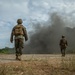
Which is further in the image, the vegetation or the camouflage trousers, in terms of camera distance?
the camouflage trousers

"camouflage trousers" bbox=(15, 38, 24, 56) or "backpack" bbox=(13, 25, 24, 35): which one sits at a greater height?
"backpack" bbox=(13, 25, 24, 35)

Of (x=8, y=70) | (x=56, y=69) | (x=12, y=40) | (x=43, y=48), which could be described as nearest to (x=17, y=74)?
(x=8, y=70)

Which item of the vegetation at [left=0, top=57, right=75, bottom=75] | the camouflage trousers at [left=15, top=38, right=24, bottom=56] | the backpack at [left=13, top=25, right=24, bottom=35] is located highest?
the backpack at [left=13, top=25, right=24, bottom=35]

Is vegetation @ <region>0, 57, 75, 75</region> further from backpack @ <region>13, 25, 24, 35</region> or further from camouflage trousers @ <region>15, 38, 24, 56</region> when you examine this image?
backpack @ <region>13, 25, 24, 35</region>

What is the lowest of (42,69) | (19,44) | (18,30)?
(42,69)

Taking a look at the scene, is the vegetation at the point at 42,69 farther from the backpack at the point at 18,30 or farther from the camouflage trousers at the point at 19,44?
the backpack at the point at 18,30

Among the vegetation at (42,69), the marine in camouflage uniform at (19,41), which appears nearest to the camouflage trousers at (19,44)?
the marine in camouflage uniform at (19,41)

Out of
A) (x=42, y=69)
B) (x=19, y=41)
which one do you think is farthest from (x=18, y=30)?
(x=42, y=69)

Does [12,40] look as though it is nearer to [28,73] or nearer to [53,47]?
[28,73]

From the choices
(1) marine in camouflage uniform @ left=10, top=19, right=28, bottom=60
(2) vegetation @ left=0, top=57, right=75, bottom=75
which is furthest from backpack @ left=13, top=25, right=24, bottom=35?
(2) vegetation @ left=0, top=57, right=75, bottom=75

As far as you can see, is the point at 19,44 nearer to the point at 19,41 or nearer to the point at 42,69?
the point at 19,41

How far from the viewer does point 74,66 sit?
13.1 metres

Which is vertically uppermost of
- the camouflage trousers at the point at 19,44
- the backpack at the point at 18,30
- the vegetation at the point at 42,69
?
the backpack at the point at 18,30

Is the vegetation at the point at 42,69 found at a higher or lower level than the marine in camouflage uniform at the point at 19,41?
lower
